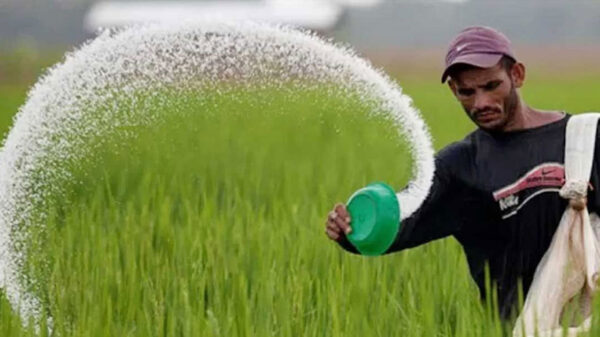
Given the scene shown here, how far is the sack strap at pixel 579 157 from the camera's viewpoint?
92.0 inches

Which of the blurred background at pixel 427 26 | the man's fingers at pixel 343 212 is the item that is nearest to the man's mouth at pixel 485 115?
the man's fingers at pixel 343 212

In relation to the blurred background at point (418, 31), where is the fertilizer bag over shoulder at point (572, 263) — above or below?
below

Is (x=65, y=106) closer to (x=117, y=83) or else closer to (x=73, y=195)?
(x=117, y=83)

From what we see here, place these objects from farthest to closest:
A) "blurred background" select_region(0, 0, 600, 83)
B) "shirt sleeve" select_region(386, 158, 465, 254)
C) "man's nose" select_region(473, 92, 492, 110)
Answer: "blurred background" select_region(0, 0, 600, 83) < "shirt sleeve" select_region(386, 158, 465, 254) < "man's nose" select_region(473, 92, 492, 110)

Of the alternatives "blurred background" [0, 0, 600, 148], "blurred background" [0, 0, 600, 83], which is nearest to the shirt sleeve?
"blurred background" [0, 0, 600, 148]

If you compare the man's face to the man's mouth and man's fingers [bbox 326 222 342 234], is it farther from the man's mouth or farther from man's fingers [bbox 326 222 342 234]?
man's fingers [bbox 326 222 342 234]

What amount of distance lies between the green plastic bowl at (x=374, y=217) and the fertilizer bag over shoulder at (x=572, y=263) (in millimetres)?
282

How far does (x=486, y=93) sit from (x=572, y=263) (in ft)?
1.16

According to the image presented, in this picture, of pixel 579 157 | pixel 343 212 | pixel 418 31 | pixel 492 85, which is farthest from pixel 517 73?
pixel 418 31

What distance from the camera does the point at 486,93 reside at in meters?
2.38

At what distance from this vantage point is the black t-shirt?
2.42 meters

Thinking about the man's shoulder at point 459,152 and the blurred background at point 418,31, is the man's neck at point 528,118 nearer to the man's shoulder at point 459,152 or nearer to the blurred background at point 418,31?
the man's shoulder at point 459,152

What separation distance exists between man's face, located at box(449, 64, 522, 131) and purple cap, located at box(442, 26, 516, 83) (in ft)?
0.07

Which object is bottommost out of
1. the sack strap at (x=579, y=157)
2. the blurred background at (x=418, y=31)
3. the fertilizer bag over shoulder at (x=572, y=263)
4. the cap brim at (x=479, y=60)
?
the fertilizer bag over shoulder at (x=572, y=263)
